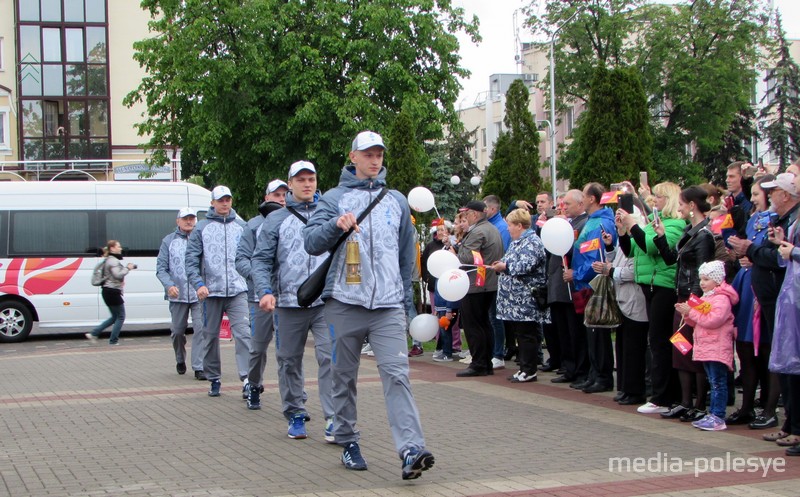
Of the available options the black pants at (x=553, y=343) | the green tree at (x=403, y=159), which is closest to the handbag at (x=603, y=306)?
the black pants at (x=553, y=343)

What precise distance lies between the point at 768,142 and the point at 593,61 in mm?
10434

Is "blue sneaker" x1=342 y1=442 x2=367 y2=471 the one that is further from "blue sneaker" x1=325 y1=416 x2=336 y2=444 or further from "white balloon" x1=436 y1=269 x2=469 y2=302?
"white balloon" x1=436 y1=269 x2=469 y2=302

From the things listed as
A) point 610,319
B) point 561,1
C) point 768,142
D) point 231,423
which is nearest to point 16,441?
point 231,423

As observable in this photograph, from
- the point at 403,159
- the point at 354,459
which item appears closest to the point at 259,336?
the point at 354,459

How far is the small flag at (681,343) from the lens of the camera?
8469 mm

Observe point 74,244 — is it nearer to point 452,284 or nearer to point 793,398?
point 452,284

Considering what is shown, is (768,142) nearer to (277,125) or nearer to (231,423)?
(277,125)

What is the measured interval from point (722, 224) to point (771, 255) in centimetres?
111

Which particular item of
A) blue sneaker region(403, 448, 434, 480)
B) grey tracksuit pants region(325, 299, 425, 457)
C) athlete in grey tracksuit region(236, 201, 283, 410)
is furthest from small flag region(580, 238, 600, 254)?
blue sneaker region(403, 448, 434, 480)

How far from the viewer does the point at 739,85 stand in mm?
47250

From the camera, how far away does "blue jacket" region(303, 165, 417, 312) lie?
21.7ft

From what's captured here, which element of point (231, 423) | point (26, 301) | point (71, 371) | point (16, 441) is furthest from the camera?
point (26, 301)

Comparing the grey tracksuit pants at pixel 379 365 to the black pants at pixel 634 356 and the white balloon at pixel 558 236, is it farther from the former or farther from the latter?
the white balloon at pixel 558 236

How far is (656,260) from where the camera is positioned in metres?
9.15
